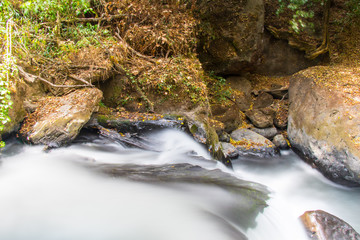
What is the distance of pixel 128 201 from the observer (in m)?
2.98

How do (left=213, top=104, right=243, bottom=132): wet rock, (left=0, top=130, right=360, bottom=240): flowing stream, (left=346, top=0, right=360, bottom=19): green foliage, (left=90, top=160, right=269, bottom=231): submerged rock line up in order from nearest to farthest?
(left=0, top=130, right=360, bottom=240): flowing stream, (left=90, top=160, right=269, bottom=231): submerged rock, (left=213, top=104, right=243, bottom=132): wet rock, (left=346, top=0, right=360, bottom=19): green foliage

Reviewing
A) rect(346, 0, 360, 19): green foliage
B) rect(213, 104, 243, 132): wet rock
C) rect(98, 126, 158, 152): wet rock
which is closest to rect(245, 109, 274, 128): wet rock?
rect(213, 104, 243, 132): wet rock

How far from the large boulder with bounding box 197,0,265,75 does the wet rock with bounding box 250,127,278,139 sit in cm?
201

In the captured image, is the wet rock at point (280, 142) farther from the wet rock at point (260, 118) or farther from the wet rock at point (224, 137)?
the wet rock at point (224, 137)

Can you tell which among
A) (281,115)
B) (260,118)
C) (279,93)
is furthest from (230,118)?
(279,93)

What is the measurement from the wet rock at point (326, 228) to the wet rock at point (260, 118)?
3.49 meters

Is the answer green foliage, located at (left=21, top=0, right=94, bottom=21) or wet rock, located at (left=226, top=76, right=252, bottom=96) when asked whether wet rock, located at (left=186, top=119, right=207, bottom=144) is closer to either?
wet rock, located at (left=226, top=76, right=252, bottom=96)

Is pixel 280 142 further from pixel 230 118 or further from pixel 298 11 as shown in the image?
pixel 298 11

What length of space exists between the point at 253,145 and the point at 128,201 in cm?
359

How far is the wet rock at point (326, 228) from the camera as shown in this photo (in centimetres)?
283

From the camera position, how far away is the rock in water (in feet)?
12.1

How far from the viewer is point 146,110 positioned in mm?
5086

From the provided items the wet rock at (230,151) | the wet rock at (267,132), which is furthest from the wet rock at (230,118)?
the wet rock at (230,151)

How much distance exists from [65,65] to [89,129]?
59.7 inches
